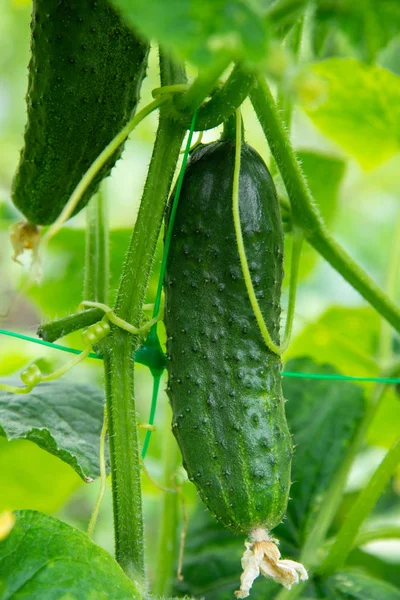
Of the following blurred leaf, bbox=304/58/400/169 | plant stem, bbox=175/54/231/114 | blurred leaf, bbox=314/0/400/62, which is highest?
blurred leaf, bbox=304/58/400/169

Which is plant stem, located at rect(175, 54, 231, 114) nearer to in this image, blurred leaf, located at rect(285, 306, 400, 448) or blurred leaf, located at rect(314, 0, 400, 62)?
blurred leaf, located at rect(314, 0, 400, 62)

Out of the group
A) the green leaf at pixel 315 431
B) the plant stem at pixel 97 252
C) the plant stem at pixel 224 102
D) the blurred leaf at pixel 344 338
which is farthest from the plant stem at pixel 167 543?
the plant stem at pixel 224 102

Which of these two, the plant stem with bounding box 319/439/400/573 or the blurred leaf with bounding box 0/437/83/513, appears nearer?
the plant stem with bounding box 319/439/400/573

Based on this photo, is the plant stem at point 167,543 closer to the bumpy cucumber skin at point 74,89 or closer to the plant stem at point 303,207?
the plant stem at point 303,207

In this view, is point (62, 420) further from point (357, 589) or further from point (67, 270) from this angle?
point (67, 270)

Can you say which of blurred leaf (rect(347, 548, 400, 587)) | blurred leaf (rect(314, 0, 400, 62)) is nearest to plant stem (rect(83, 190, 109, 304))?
blurred leaf (rect(314, 0, 400, 62))

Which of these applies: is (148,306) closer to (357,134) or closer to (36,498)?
(36,498)

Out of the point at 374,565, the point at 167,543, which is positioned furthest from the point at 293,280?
the point at 374,565
